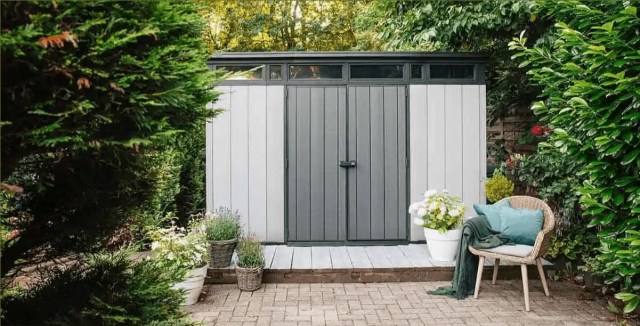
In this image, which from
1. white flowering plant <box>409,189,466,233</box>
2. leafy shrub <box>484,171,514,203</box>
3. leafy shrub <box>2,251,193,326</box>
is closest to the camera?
leafy shrub <box>2,251,193,326</box>

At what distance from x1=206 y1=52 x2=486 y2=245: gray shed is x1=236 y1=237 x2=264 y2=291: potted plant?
1.18 metres

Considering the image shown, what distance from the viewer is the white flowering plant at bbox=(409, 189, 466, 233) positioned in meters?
5.38

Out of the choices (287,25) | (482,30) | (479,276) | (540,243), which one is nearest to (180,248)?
(479,276)

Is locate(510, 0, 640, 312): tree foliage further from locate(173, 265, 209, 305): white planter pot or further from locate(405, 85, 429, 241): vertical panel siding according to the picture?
locate(173, 265, 209, 305): white planter pot

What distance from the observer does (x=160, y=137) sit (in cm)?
180

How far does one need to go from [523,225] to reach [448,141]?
1812mm

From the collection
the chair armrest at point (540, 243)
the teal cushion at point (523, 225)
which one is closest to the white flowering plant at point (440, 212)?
the teal cushion at point (523, 225)

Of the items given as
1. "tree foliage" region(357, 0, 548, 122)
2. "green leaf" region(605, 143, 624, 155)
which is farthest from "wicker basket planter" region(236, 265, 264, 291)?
"tree foliage" region(357, 0, 548, 122)

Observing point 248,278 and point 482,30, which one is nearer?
point 248,278

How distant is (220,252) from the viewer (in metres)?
5.27

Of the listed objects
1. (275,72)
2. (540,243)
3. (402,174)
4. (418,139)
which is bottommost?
(540,243)

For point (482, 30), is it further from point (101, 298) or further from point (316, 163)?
point (101, 298)

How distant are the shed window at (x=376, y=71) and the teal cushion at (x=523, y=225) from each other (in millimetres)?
2389

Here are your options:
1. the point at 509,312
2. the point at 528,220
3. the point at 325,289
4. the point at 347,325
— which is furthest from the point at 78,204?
the point at 528,220
